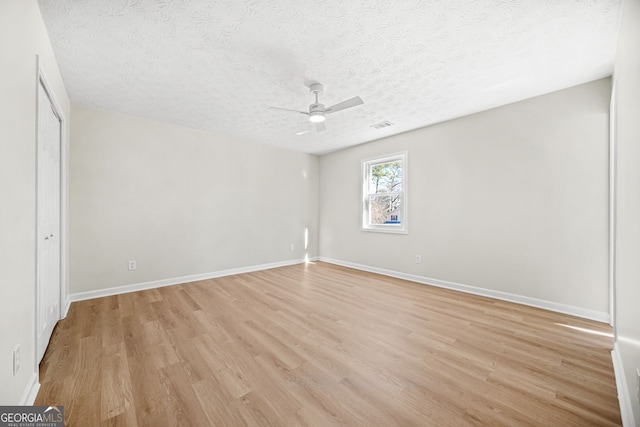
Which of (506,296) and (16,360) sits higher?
(16,360)

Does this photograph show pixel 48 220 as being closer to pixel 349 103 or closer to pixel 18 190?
pixel 18 190

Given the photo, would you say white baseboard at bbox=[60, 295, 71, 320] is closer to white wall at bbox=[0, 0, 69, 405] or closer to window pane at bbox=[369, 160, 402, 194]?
white wall at bbox=[0, 0, 69, 405]

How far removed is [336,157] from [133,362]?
4.78 meters

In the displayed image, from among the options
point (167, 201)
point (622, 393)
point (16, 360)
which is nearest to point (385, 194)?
point (622, 393)

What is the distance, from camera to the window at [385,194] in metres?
4.41

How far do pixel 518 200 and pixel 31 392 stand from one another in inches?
184

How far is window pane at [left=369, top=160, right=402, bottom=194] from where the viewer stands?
459 centimetres

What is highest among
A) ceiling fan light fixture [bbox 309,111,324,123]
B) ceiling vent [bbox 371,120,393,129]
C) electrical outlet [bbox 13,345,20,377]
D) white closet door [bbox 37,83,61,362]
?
ceiling vent [bbox 371,120,393,129]

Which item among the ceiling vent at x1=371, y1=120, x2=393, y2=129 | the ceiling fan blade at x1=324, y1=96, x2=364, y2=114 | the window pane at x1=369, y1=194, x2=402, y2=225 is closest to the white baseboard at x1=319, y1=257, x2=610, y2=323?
the window pane at x1=369, y1=194, x2=402, y2=225

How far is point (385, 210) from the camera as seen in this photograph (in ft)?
15.8

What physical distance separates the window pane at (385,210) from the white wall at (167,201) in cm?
175

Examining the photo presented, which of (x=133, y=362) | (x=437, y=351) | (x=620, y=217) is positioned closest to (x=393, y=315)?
(x=437, y=351)

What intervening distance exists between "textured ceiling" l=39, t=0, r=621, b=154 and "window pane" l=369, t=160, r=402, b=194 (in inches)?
53.2

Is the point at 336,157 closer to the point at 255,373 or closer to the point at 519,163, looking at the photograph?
the point at 519,163
